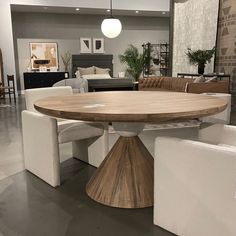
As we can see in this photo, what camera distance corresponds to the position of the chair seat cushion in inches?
99.2

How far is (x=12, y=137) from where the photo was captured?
410 cm

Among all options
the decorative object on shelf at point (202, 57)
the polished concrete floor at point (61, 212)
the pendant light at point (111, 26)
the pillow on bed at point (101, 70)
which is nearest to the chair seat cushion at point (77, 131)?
the polished concrete floor at point (61, 212)

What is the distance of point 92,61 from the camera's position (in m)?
10.1

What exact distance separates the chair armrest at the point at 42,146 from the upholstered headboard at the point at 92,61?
7568 millimetres

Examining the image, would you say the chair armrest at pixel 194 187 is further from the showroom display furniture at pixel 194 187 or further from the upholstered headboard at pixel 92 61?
the upholstered headboard at pixel 92 61

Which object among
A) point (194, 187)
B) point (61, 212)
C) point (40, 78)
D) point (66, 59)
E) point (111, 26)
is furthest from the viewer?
point (66, 59)

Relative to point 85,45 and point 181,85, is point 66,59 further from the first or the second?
point 181,85

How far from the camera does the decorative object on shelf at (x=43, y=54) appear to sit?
381 inches

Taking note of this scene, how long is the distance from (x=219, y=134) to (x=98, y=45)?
878 centimetres

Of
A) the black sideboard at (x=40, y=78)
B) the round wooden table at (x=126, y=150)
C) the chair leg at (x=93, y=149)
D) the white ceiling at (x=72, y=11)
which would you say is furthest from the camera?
the black sideboard at (x=40, y=78)

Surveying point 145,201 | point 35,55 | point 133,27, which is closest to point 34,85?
point 35,55

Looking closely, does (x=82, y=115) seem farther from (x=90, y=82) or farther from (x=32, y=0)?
(x=32, y=0)

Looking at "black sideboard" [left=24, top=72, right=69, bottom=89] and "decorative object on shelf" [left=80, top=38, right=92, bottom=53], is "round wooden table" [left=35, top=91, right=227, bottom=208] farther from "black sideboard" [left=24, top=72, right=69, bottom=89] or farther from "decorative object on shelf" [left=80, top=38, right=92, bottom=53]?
"decorative object on shelf" [left=80, top=38, right=92, bottom=53]

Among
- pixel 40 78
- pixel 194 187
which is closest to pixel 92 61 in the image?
A: pixel 40 78
